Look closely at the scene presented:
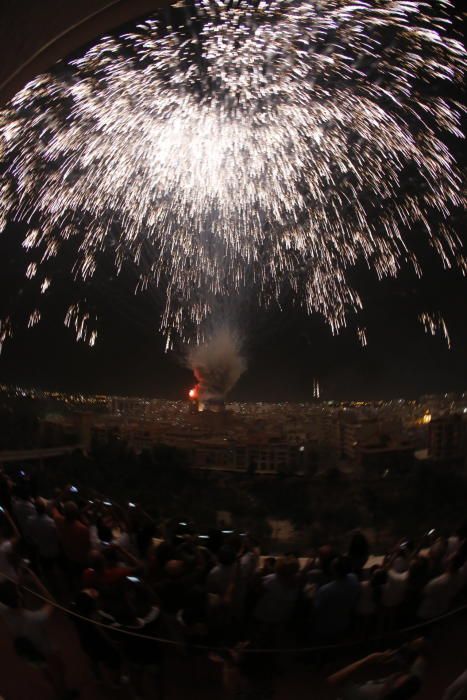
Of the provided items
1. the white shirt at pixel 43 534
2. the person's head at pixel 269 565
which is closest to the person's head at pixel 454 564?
the person's head at pixel 269 565

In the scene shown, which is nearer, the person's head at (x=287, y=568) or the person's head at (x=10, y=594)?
the person's head at (x=287, y=568)

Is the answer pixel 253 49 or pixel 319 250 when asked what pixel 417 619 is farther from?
pixel 253 49

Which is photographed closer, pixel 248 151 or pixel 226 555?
pixel 226 555

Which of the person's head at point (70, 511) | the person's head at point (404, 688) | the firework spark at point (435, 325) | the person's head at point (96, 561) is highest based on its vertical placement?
the firework spark at point (435, 325)

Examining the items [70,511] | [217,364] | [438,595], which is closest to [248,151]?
[217,364]

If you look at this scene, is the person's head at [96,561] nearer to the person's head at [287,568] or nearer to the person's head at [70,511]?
the person's head at [70,511]

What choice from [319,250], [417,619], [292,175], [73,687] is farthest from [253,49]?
[73,687]

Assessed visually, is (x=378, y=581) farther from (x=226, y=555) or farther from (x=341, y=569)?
(x=226, y=555)
